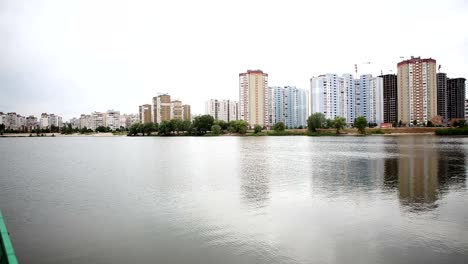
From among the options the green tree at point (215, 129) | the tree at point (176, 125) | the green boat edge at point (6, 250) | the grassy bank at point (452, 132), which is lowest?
the grassy bank at point (452, 132)

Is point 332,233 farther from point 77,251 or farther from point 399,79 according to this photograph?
point 399,79

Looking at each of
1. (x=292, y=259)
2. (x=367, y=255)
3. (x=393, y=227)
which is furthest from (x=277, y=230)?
(x=393, y=227)

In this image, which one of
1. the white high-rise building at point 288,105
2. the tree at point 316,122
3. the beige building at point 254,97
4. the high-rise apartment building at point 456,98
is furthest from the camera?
the white high-rise building at point 288,105

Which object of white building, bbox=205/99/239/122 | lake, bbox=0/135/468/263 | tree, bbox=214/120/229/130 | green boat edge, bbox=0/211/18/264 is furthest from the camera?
white building, bbox=205/99/239/122

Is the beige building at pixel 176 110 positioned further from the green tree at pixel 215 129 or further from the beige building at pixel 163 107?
the green tree at pixel 215 129

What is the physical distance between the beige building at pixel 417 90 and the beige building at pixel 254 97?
1837 inches

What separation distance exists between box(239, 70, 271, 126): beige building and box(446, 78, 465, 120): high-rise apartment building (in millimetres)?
73520

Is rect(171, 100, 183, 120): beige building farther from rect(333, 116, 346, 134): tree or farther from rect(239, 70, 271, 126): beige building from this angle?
rect(333, 116, 346, 134): tree

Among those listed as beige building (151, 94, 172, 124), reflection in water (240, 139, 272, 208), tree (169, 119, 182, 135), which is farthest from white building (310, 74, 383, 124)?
reflection in water (240, 139, 272, 208)

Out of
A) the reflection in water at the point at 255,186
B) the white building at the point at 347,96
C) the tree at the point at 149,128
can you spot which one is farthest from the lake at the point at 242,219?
the white building at the point at 347,96

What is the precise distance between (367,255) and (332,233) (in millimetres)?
1466

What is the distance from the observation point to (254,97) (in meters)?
124

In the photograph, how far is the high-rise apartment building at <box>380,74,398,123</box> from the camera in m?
127

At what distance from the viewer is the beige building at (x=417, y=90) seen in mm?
102250
